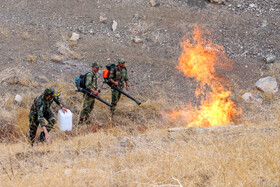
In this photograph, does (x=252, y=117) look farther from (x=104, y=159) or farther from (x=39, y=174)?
(x=39, y=174)

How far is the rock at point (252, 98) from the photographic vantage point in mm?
8117

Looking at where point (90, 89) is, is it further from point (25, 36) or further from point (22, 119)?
point (25, 36)

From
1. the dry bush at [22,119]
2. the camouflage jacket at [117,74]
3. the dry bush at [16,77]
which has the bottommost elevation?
the dry bush at [22,119]

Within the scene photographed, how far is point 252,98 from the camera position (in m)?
8.17

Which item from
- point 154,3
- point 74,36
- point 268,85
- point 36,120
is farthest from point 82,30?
point 268,85

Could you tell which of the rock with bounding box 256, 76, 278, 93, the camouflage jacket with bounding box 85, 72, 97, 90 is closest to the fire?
the rock with bounding box 256, 76, 278, 93

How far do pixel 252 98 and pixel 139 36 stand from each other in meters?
4.22

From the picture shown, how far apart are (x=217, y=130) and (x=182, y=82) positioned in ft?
11.7

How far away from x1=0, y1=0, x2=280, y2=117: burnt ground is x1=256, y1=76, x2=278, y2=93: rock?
0.28 meters

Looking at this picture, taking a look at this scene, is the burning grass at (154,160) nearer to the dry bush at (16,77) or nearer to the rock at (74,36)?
the dry bush at (16,77)

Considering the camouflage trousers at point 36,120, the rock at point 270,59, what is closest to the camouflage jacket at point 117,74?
the camouflage trousers at point 36,120

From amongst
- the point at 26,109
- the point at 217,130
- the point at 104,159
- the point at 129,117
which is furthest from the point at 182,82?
the point at 104,159

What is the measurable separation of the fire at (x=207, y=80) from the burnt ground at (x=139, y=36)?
0.85 ft

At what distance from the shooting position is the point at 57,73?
28.4 ft
